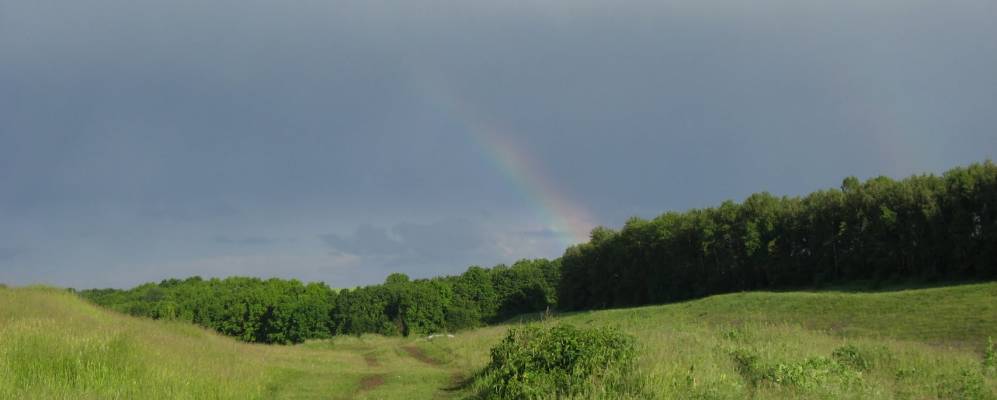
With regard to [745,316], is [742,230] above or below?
above

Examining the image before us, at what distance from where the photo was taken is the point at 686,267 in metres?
89.3

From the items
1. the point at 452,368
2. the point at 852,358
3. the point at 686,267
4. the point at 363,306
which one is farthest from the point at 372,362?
the point at 363,306

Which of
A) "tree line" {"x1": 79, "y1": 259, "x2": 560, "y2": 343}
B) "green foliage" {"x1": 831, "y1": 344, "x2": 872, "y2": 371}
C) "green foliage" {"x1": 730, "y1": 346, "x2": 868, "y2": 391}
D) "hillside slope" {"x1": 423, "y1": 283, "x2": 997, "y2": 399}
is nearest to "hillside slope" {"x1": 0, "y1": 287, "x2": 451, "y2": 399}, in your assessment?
"hillside slope" {"x1": 423, "y1": 283, "x2": 997, "y2": 399}

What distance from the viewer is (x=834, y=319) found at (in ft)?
130

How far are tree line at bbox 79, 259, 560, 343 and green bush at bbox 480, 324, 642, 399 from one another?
10670 cm

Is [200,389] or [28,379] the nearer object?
[28,379]

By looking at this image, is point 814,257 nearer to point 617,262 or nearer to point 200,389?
point 617,262

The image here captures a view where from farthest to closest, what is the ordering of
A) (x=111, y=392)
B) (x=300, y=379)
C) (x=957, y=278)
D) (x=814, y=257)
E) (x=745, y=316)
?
(x=814, y=257) → (x=957, y=278) → (x=745, y=316) → (x=300, y=379) → (x=111, y=392)

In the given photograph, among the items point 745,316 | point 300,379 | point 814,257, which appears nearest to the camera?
point 300,379

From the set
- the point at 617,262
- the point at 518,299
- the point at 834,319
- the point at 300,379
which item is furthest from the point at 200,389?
the point at 518,299

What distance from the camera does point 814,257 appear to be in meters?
74.9

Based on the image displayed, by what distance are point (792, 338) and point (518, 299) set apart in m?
111

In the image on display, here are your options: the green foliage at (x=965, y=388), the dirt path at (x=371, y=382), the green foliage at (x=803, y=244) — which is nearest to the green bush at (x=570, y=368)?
the dirt path at (x=371, y=382)

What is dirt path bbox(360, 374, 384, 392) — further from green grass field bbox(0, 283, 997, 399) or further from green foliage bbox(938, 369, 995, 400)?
green foliage bbox(938, 369, 995, 400)
